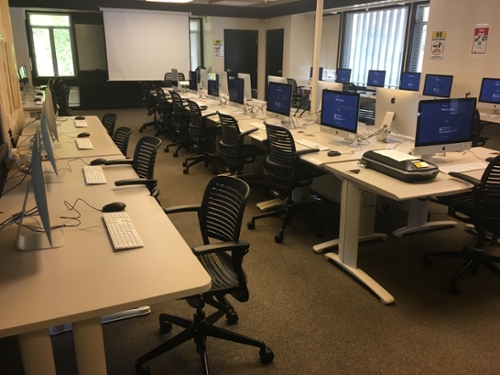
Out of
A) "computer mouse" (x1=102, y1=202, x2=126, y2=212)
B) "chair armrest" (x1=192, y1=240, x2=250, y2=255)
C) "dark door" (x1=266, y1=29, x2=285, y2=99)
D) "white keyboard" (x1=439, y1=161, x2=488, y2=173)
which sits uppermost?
"dark door" (x1=266, y1=29, x2=285, y2=99)

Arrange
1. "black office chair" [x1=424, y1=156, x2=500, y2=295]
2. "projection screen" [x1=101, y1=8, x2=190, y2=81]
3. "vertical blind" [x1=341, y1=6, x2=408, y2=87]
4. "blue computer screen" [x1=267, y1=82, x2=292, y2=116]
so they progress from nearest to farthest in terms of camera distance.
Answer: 1. "black office chair" [x1=424, y1=156, x2=500, y2=295]
2. "blue computer screen" [x1=267, y1=82, x2=292, y2=116]
3. "vertical blind" [x1=341, y1=6, x2=408, y2=87]
4. "projection screen" [x1=101, y1=8, x2=190, y2=81]

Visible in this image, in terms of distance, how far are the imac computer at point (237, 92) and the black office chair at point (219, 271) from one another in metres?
3.93

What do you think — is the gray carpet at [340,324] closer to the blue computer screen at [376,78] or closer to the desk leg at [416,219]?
the desk leg at [416,219]

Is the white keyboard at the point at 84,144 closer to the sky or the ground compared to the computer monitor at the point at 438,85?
closer to the ground

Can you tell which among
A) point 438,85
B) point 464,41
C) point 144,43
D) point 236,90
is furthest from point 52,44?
point 464,41

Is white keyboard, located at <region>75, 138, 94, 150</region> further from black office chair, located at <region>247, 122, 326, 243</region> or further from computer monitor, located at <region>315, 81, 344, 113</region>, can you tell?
computer monitor, located at <region>315, 81, 344, 113</region>

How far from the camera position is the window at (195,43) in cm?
1233

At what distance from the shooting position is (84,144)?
12.6 ft

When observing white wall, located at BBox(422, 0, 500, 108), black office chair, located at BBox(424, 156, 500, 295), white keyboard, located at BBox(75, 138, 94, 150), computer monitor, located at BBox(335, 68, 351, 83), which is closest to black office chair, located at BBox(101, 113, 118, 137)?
white keyboard, located at BBox(75, 138, 94, 150)

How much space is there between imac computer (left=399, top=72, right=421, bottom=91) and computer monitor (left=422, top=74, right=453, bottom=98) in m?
0.61

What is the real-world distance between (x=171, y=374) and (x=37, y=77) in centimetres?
1086

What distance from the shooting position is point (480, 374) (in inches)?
83.0

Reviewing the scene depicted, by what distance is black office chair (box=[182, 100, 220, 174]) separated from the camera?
5574 millimetres

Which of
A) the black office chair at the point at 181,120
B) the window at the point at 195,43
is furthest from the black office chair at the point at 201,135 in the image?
the window at the point at 195,43
